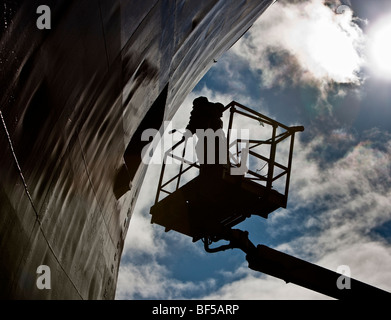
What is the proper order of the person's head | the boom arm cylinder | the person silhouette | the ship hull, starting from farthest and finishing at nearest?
the person's head < the boom arm cylinder < the person silhouette < the ship hull

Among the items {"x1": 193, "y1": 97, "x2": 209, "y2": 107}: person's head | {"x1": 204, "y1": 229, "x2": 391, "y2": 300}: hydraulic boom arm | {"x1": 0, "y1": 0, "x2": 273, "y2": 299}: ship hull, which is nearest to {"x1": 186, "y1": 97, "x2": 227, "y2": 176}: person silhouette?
{"x1": 193, "y1": 97, "x2": 209, "y2": 107}: person's head

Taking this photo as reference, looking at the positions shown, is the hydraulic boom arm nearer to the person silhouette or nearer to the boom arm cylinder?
the boom arm cylinder

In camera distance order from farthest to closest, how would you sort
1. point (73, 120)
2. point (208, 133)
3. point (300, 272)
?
1. point (208, 133)
2. point (300, 272)
3. point (73, 120)

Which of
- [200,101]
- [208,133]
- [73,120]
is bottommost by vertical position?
[73,120]

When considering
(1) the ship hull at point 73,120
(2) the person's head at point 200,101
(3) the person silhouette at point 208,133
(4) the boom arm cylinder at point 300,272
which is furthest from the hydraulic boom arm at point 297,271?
(1) the ship hull at point 73,120

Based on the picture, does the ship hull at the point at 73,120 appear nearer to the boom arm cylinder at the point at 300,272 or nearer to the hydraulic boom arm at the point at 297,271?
the hydraulic boom arm at the point at 297,271

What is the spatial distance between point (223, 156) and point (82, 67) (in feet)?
22.4

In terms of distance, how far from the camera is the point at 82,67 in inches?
144

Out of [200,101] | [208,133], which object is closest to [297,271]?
[208,133]

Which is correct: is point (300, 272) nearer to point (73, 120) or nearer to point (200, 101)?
point (200, 101)

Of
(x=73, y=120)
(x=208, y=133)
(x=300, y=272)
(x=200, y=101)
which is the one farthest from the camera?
(x=200, y=101)

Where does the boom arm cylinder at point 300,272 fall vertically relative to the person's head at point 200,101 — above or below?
below

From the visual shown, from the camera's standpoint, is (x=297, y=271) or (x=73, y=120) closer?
(x=73, y=120)
